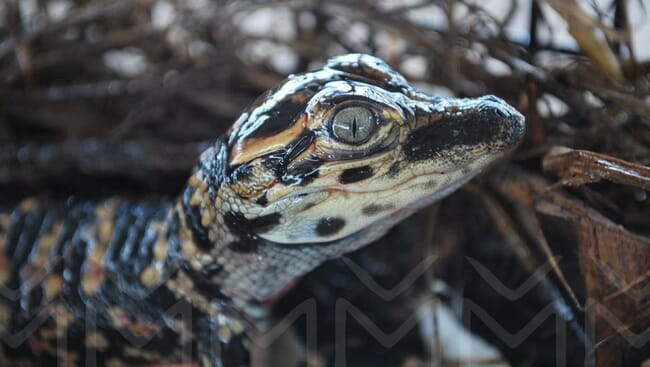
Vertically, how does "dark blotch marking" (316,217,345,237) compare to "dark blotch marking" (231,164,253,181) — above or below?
below

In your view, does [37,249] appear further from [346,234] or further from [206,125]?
[346,234]

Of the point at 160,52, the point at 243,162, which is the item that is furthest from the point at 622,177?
the point at 160,52

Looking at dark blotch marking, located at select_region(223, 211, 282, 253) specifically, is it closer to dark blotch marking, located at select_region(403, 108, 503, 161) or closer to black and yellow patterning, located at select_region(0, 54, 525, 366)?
black and yellow patterning, located at select_region(0, 54, 525, 366)

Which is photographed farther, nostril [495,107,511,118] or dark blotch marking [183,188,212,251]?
dark blotch marking [183,188,212,251]

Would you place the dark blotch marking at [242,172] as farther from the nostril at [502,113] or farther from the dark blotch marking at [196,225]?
the nostril at [502,113]

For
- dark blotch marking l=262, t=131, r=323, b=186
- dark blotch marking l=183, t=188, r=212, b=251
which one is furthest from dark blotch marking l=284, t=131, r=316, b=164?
dark blotch marking l=183, t=188, r=212, b=251

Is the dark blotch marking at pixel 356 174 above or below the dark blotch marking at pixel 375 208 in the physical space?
above

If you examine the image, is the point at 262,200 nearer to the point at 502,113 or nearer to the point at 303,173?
the point at 303,173

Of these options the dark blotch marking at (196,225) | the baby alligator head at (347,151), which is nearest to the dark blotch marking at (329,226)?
the baby alligator head at (347,151)

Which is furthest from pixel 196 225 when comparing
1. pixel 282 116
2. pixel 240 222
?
pixel 282 116

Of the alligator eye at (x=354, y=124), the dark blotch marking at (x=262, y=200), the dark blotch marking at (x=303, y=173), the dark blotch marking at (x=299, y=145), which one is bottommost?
the dark blotch marking at (x=262, y=200)
